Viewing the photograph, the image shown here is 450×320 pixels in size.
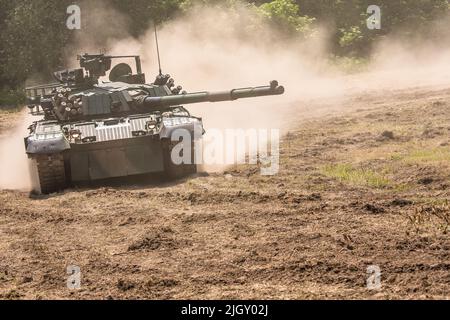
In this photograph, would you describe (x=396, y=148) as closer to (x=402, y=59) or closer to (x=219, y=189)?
(x=219, y=189)

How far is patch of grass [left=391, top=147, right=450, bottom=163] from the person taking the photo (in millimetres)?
13117

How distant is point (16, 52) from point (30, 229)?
20.5 m

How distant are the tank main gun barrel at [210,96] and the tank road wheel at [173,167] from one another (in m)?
0.94

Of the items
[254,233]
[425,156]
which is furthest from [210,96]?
[254,233]

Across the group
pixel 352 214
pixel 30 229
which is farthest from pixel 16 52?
pixel 352 214

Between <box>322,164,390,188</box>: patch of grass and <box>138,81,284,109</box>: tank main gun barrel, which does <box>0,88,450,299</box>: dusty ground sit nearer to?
<box>322,164,390,188</box>: patch of grass

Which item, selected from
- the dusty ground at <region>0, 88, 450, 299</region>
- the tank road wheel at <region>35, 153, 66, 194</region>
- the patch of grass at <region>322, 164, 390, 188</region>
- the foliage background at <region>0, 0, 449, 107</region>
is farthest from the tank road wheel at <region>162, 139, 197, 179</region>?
the foliage background at <region>0, 0, 449, 107</region>

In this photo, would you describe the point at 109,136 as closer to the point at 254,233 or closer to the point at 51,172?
the point at 51,172

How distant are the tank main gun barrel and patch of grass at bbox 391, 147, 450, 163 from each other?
251 cm

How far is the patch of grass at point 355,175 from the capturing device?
1178cm

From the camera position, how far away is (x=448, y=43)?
107ft

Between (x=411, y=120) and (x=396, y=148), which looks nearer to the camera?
(x=396, y=148)

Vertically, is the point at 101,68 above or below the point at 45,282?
above

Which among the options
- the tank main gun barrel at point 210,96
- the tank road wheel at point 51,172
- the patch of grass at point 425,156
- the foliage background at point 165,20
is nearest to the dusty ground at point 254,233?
the patch of grass at point 425,156
